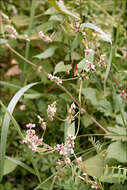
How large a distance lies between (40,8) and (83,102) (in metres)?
0.92

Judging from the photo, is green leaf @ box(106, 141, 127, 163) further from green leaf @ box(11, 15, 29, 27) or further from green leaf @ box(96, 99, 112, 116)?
green leaf @ box(11, 15, 29, 27)

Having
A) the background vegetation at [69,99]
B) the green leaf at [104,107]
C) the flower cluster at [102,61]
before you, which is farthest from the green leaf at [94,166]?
the flower cluster at [102,61]

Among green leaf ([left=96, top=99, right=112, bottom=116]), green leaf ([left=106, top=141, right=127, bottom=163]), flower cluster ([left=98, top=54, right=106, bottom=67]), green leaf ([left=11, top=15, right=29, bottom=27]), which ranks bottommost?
green leaf ([left=106, top=141, right=127, bottom=163])

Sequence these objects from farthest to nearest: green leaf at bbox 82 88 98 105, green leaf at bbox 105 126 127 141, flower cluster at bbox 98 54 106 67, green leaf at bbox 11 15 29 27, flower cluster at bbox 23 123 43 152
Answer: green leaf at bbox 11 15 29 27, green leaf at bbox 82 88 98 105, green leaf at bbox 105 126 127 141, flower cluster at bbox 98 54 106 67, flower cluster at bbox 23 123 43 152

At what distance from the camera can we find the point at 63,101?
4.58 ft

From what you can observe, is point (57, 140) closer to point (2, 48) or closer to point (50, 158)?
point (50, 158)

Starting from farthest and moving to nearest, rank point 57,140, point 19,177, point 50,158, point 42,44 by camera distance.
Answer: point 42,44
point 19,177
point 57,140
point 50,158

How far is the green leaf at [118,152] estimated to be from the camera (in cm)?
109

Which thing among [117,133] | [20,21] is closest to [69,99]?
[117,133]

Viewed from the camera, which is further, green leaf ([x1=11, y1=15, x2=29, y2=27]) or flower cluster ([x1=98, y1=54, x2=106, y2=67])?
green leaf ([x1=11, y1=15, x2=29, y2=27])

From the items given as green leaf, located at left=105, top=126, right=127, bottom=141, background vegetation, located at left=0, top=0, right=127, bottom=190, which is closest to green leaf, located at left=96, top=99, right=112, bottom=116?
background vegetation, located at left=0, top=0, right=127, bottom=190

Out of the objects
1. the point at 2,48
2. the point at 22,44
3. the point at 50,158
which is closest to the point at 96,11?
the point at 22,44

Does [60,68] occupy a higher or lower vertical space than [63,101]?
higher

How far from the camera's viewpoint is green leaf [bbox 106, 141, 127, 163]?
1.09 m
